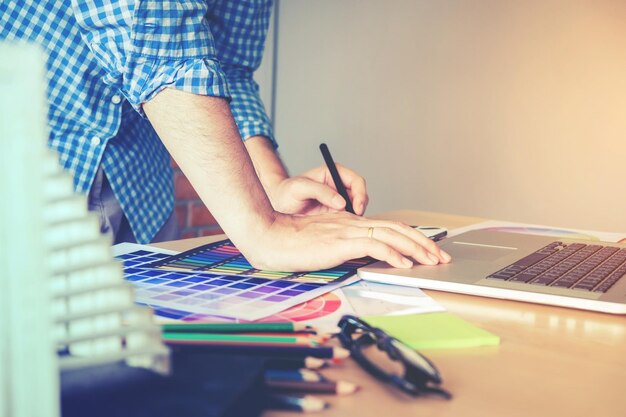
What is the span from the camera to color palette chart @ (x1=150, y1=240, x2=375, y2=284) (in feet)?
2.61

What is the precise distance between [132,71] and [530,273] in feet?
1.74

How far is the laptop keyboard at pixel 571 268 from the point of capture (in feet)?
2.51

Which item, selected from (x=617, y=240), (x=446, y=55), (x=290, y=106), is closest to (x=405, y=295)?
(x=617, y=240)

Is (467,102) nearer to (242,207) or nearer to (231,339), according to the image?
(242,207)

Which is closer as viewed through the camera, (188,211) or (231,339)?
(231,339)

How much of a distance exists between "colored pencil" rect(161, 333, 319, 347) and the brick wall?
1.85 m

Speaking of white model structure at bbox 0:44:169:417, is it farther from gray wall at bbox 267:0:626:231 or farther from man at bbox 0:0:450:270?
gray wall at bbox 267:0:626:231

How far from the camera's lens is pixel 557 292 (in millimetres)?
725

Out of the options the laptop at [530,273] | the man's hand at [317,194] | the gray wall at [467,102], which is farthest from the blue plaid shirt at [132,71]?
the gray wall at [467,102]

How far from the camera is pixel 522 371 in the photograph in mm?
533

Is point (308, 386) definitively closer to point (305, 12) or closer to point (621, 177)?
point (621, 177)

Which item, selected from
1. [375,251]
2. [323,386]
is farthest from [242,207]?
[323,386]

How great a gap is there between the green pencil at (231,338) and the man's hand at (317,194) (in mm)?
588

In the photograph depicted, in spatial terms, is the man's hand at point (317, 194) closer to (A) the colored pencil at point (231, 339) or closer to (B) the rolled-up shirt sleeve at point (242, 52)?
(B) the rolled-up shirt sleeve at point (242, 52)
